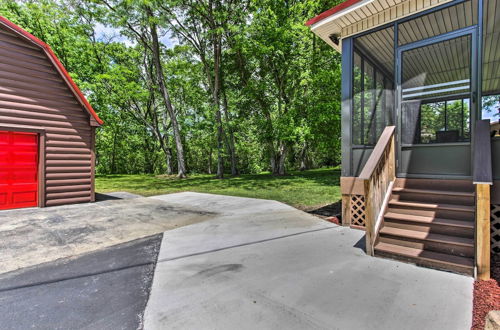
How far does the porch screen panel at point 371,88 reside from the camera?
4.97 meters

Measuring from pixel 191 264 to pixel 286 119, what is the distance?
1103 centimetres

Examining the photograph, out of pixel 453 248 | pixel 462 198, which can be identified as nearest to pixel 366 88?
pixel 462 198

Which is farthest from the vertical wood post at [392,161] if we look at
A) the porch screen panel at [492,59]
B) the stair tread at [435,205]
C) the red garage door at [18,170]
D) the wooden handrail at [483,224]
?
the red garage door at [18,170]

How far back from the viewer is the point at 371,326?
1.87m

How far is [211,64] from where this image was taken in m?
17.7

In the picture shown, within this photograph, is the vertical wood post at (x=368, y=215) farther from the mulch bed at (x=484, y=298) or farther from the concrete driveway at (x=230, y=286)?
the mulch bed at (x=484, y=298)

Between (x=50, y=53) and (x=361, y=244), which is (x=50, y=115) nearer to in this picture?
(x=50, y=53)

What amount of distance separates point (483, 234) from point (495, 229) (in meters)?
1.17

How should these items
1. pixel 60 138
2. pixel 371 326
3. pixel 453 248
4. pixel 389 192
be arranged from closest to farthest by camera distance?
pixel 371 326
pixel 453 248
pixel 389 192
pixel 60 138

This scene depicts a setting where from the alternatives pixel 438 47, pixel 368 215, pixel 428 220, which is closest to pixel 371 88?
pixel 438 47

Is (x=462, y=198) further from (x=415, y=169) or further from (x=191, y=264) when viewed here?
(x=191, y=264)

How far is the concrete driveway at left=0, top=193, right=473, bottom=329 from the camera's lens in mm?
1979

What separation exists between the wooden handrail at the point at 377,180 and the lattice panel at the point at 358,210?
0.73 meters

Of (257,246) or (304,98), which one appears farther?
(304,98)
